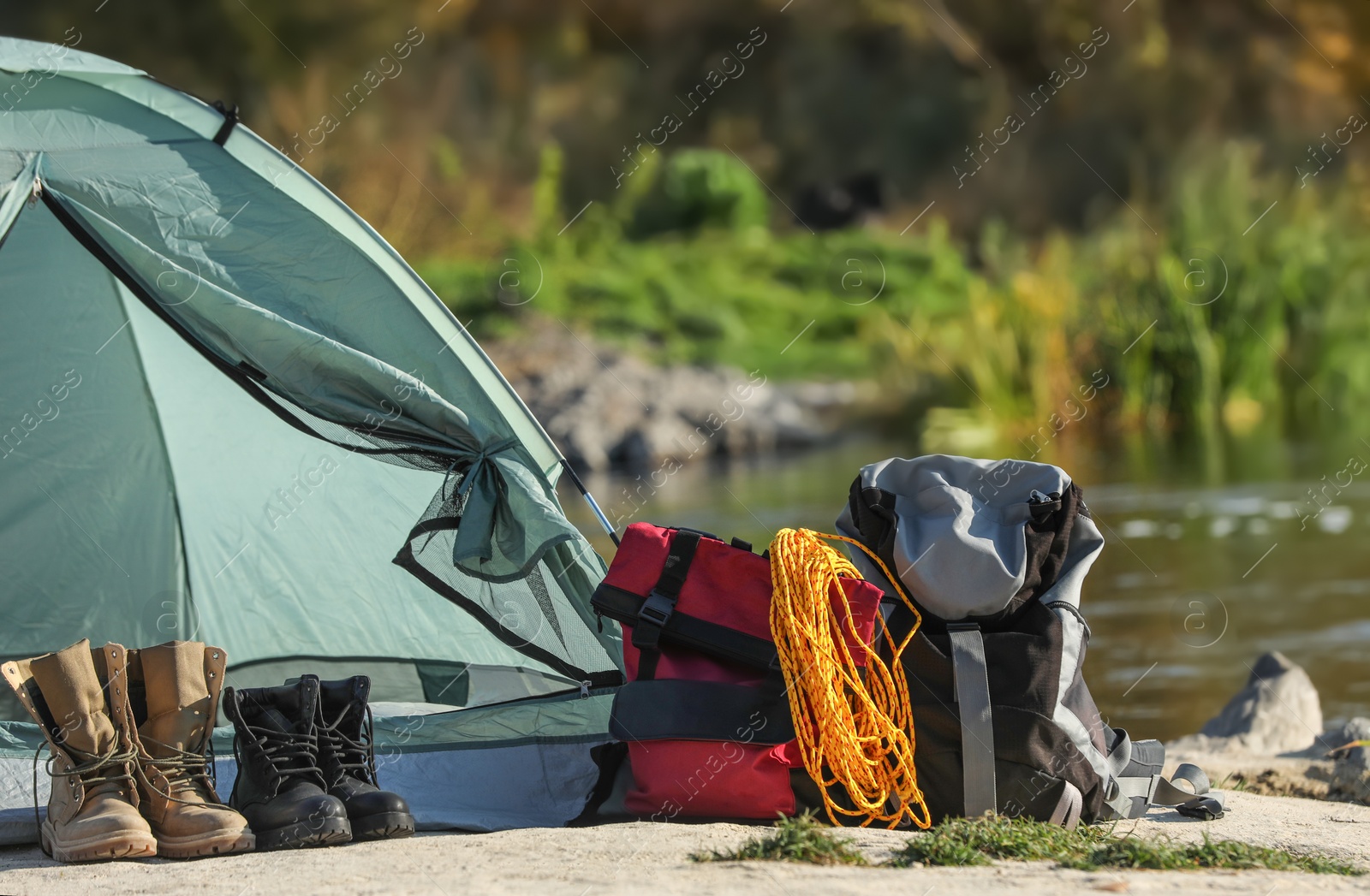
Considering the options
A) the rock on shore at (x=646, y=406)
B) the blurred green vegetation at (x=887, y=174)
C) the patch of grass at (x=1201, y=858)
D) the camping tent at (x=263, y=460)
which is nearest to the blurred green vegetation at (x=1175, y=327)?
the blurred green vegetation at (x=887, y=174)

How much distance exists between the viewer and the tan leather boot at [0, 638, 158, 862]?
2.21 m

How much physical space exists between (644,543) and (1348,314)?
28.3ft

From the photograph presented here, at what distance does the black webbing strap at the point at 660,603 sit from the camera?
2.39 m

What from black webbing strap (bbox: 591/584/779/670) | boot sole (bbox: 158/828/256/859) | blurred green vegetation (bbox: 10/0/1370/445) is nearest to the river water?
black webbing strap (bbox: 591/584/779/670)

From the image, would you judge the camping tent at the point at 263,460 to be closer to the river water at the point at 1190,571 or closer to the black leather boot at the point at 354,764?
the black leather boot at the point at 354,764

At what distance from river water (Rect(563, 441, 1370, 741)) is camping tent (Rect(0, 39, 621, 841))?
5.46 ft

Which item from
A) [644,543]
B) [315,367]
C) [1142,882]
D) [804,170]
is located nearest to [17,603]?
[315,367]

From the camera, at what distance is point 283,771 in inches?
90.3

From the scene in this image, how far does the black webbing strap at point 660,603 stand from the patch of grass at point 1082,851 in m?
0.56

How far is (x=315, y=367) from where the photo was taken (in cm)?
270

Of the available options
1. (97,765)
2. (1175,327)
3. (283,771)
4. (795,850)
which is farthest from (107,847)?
(1175,327)

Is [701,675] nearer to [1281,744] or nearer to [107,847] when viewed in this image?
[107,847]

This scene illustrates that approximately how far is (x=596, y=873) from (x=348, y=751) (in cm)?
62

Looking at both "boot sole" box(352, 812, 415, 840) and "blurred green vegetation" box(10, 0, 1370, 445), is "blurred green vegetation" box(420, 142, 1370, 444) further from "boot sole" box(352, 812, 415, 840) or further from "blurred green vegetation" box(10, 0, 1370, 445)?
"boot sole" box(352, 812, 415, 840)
